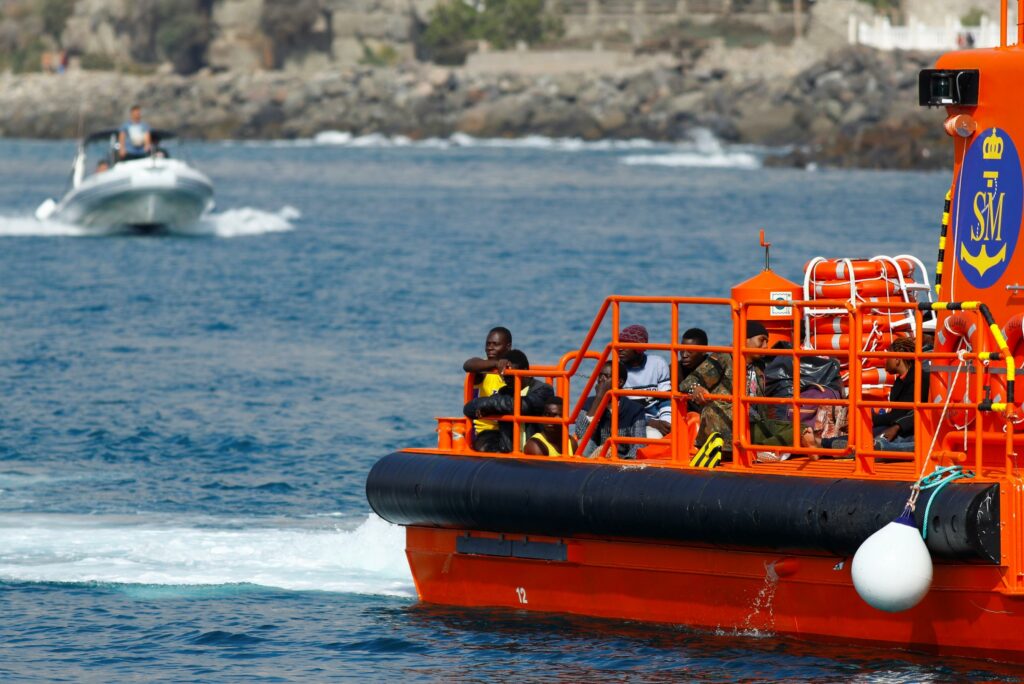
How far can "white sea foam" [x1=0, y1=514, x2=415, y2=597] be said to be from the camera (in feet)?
39.7

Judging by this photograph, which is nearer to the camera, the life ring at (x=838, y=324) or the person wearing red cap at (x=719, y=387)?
the person wearing red cap at (x=719, y=387)

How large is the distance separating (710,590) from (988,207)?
97.1 inches

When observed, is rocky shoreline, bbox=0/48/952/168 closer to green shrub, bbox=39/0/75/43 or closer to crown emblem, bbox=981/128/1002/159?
green shrub, bbox=39/0/75/43

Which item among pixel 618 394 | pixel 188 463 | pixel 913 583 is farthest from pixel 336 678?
pixel 188 463

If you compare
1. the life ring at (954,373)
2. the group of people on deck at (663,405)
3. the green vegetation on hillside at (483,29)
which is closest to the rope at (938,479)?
the life ring at (954,373)

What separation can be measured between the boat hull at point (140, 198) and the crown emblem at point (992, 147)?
104ft

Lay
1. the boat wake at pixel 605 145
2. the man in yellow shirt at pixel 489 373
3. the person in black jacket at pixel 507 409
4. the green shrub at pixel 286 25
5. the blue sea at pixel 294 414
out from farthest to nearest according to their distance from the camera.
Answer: the green shrub at pixel 286 25 < the boat wake at pixel 605 145 < the man in yellow shirt at pixel 489 373 < the person in black jacket at pixel 507 409 < the blue sea at pixel 294 414

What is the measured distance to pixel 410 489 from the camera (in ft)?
36.1

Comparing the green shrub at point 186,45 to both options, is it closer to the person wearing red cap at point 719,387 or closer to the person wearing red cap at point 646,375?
the person wearing red cap at point 646,375

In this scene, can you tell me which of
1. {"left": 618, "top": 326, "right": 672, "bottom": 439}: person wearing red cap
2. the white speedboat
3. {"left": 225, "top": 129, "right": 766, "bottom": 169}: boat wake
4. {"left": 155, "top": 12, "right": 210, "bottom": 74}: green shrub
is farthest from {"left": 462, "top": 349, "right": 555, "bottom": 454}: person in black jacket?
{"left": 155, "top": 12, "right": 210, "bottom": 74}: green shrub

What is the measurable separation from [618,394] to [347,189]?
5894 cm

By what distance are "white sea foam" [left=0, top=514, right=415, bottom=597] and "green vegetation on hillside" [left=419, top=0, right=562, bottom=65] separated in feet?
418

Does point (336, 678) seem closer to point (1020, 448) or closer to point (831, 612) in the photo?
point (831, 612)

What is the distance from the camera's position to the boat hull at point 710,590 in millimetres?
9258
